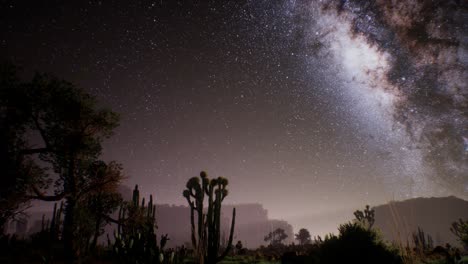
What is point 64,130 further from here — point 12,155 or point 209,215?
point 209,215

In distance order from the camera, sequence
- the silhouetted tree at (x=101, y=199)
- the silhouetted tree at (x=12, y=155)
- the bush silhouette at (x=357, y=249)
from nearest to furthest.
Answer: the bush silhouette at (x=357, y=249)
the silhouetted tree at (x=12, y=155)
the silhouetted tree at (x=101, y=199)

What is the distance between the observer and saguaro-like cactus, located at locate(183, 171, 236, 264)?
8477 mm

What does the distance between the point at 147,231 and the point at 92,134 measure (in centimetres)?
1365

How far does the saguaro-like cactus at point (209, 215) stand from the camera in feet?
27.8

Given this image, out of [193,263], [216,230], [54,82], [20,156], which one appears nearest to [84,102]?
[54,82]

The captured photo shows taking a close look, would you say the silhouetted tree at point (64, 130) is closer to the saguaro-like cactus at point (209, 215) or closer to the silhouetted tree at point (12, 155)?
the silhouetted tree at point (12, 155)

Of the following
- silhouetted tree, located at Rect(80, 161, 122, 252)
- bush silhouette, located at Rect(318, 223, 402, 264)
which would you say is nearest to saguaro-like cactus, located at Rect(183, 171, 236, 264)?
bush silhouette, located at Rect(318, 223, 402, 264)

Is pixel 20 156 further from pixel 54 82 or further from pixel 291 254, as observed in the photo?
pixel 291 254

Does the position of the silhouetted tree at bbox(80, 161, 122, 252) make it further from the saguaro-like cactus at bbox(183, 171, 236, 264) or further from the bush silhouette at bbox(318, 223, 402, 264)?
the bush silhouette at bbox(318, 223, 402, 264)

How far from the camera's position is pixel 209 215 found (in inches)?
344

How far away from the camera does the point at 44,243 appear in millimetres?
20234

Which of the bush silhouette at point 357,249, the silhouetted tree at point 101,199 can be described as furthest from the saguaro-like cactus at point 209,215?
the silhouetted tree at point 101,199

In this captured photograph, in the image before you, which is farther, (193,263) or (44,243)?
(44,243)

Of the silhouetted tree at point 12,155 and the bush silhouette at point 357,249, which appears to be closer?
the bush silhouette at point 357,249
